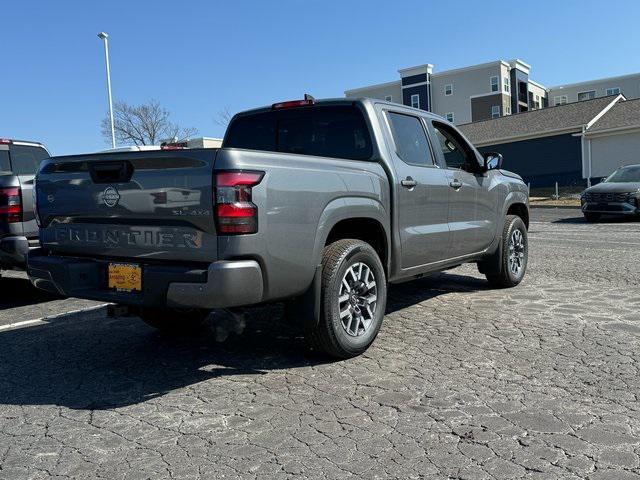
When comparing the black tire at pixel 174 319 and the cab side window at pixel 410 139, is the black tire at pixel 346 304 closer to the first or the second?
the cab side window at pixel 410 139

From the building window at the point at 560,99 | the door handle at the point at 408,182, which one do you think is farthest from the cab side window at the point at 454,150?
the building window at the point at 560,99

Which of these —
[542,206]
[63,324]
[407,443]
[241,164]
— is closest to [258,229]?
[241,164]

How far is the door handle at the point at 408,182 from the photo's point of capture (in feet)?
16.2

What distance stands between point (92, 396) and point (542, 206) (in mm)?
25069

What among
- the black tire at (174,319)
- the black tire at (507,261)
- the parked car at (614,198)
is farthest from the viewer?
the parked car at (614,198)

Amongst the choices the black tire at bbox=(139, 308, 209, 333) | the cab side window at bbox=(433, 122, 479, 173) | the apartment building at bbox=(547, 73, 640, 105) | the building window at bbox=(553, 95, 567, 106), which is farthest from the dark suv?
the building window at bbox=(553, 95, 567, 106)

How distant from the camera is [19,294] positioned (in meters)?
7.91

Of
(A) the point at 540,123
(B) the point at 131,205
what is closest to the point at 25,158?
(B) the point at 131,205

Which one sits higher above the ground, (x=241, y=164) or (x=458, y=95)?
(x=458, y=95)

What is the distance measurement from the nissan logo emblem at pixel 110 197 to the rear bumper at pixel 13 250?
289cm

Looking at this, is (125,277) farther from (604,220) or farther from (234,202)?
(604,220)

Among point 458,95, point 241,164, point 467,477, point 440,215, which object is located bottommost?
point 467,477

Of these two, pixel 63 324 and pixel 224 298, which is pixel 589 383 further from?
pixel 63 324

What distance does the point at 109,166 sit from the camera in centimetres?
397
